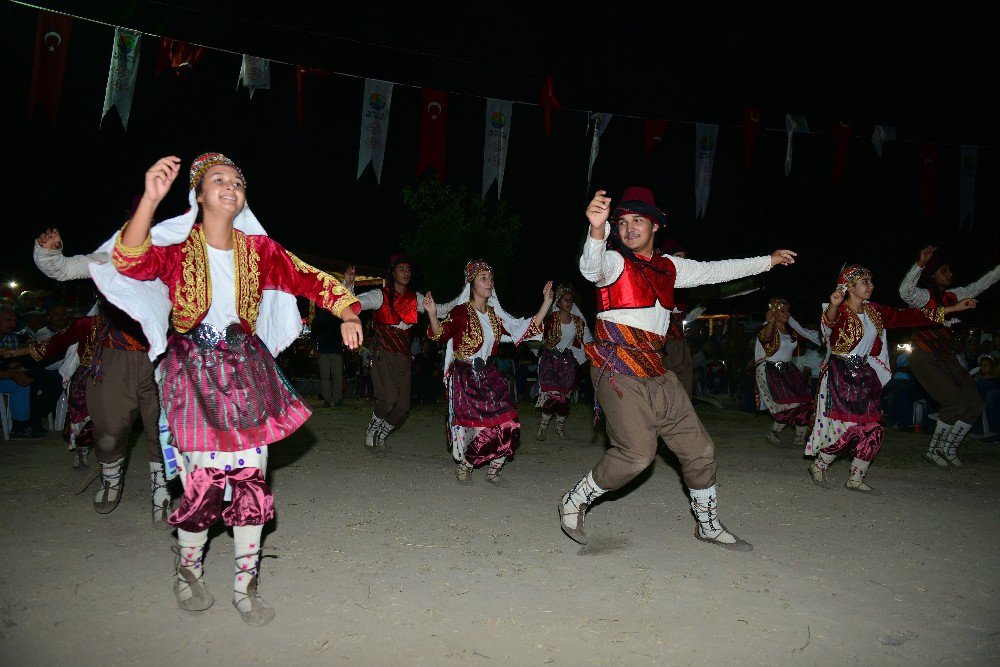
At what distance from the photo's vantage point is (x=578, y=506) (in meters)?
4.36

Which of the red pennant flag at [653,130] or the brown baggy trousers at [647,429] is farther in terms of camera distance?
the red pennant flag at [653,130]

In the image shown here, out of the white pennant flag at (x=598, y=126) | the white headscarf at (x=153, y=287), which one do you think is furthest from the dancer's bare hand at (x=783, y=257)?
the white pennant flag at (x=598, y=126)

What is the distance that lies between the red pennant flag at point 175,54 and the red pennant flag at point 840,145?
885 centimetres

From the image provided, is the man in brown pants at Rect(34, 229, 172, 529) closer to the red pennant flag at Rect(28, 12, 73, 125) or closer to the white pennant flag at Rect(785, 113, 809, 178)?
the red pennant flag at Rect(28, 12, 73, 125)

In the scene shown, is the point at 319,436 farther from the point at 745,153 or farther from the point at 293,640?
the point at 745,153

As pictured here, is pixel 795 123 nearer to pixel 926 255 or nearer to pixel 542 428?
pixel 926 255

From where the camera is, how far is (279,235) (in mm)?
26109

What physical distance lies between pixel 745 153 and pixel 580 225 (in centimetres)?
2099

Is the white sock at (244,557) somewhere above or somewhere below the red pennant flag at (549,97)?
below

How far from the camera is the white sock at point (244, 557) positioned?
10.3ft

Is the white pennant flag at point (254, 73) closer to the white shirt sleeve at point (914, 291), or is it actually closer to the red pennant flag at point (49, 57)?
the red pennant flag at point (49, 57)

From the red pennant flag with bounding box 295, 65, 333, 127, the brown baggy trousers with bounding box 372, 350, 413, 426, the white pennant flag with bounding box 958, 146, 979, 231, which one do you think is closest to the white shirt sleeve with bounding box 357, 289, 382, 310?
the brown baggy trousers with bounding box 372, 350, 413, 426

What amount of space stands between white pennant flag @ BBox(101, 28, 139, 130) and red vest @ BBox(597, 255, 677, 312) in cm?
690

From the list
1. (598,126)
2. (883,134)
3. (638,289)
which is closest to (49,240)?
(638,289)
